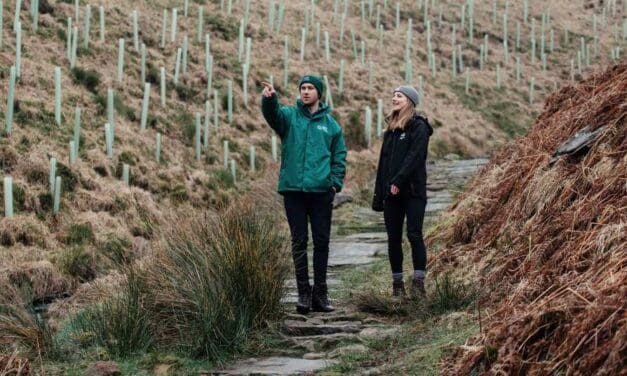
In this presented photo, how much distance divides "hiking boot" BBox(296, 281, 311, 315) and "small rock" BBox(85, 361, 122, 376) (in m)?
1.83

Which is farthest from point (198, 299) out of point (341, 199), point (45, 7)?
point (45, 7)

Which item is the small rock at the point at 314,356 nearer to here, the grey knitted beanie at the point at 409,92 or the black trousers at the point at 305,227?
the black trousers at the point at 305,227

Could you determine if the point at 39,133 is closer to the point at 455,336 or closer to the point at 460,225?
the point at 460,225

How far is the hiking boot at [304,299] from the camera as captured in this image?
287 inches

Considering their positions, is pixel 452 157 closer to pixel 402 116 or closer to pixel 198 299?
pixel 402 116

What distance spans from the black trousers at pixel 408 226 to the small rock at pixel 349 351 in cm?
130

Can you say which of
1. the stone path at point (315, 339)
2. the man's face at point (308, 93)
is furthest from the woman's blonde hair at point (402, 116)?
the stone path at point (315, 339)

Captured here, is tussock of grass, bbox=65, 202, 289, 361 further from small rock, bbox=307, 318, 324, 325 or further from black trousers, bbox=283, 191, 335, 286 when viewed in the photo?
small rock, bbox=307, 318, 324, 325

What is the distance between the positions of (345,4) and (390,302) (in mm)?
26079

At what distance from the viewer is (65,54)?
19.4 meters

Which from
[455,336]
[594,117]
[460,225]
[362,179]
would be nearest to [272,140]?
[362,179]

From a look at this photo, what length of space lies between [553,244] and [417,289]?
1273 mm

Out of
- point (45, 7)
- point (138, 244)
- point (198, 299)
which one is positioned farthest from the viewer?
point (45, 7)

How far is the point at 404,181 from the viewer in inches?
290
